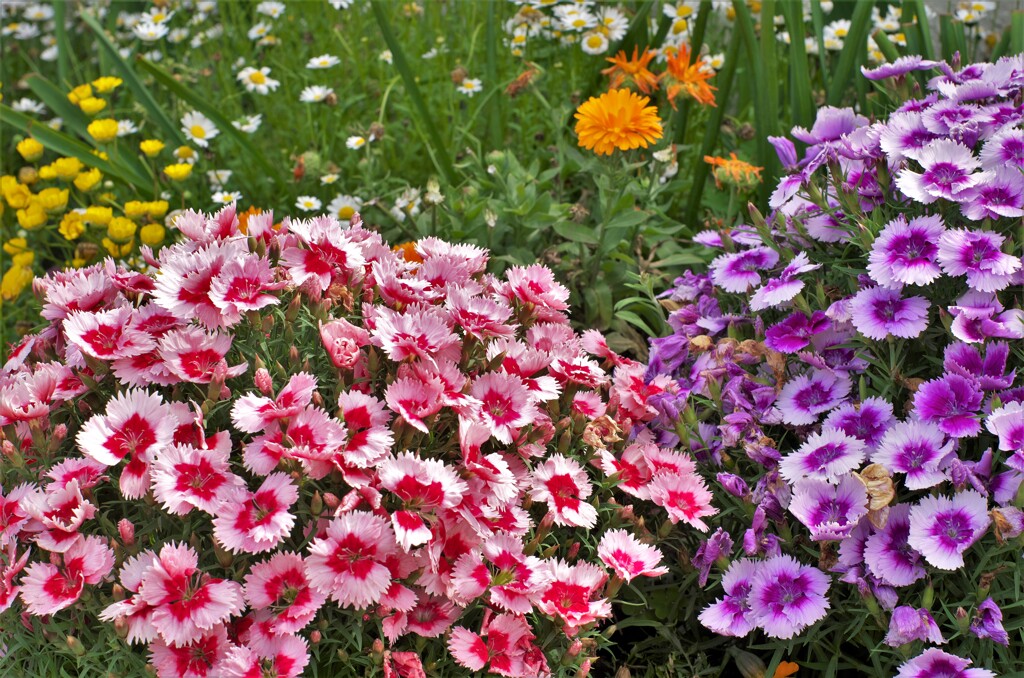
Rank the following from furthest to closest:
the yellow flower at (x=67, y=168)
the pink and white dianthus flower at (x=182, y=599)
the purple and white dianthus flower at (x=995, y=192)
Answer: the yellow flower at (x=67, y=168) < the purple and white dianthus flower at (x=995, y=192) < the pink and white dianthus flower at (x=182, y=599)

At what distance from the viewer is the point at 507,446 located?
164 cm

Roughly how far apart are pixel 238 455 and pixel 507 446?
1.43 feet

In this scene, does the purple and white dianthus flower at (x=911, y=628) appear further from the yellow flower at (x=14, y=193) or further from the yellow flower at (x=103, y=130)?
the yellow flower at (x=14, y=193)

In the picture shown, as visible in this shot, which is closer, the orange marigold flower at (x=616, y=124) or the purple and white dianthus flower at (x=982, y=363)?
the purple and white dianthus flower at (x=982, y=363)

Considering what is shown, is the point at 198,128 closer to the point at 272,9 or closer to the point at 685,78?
the point at 272,9

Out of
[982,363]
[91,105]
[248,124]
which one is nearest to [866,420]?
[982,363]

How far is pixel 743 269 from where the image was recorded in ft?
6.45

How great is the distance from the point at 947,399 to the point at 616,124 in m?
0.93

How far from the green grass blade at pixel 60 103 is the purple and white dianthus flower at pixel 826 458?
2.50 m

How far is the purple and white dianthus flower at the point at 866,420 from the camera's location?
165 centimetres

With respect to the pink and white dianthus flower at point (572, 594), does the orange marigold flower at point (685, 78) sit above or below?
above

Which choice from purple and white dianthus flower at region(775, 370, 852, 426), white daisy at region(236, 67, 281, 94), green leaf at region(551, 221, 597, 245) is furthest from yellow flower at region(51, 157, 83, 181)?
purple and white dianthus flower at region(775, 370, 852, 426)

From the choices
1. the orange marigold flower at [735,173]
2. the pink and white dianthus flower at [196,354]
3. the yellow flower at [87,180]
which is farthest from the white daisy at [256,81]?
the pink and white dianthus flower at [196,354]

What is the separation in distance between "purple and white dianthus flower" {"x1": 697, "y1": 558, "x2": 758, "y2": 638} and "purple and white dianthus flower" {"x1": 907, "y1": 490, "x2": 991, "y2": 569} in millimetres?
275
